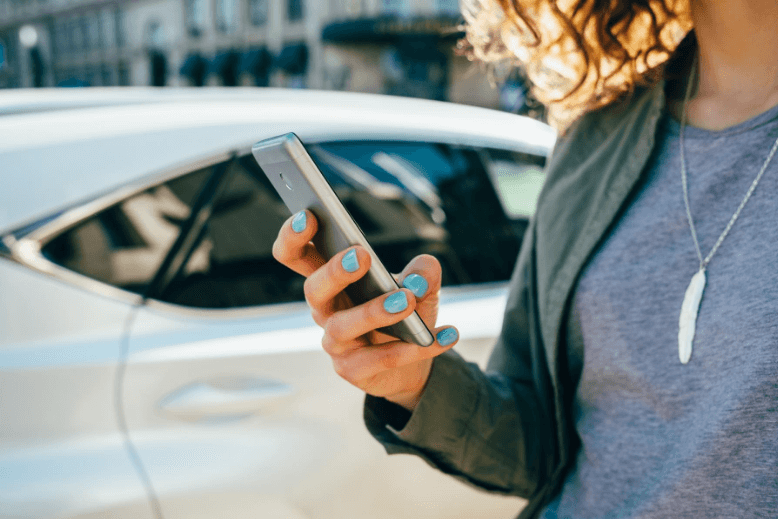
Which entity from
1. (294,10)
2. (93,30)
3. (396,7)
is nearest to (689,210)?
(396,7)

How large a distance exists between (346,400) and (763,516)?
943 millimetres

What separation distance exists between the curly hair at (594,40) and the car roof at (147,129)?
644 millimetres

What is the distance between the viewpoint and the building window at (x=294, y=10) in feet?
78.2

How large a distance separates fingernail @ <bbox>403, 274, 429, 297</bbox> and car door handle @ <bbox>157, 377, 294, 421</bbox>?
2.70 ft

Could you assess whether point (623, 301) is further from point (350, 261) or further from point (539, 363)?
point (350, 261)

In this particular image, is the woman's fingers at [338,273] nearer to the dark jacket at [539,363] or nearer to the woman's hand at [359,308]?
the woman's hand at [359,308]

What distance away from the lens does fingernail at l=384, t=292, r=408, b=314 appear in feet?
2.29

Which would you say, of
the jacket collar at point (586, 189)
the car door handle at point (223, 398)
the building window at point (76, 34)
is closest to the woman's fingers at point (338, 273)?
the jacket collar at point (586, 189)

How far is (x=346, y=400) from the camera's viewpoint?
154cm

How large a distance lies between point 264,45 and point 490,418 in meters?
26.0

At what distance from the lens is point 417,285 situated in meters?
0.76

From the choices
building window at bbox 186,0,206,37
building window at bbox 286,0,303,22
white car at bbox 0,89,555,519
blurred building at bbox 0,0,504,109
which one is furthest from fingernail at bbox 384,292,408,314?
building window at bbox 186,0,206,37

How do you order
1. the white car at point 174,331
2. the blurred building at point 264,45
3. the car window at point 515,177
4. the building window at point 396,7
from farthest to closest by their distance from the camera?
the blurred building at point 264,45 < the building window at point 396,7 < the car window at point 515,177 < the white car at point 174,331

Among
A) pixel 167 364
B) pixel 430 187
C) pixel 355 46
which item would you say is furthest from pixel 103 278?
pixel 355 46
